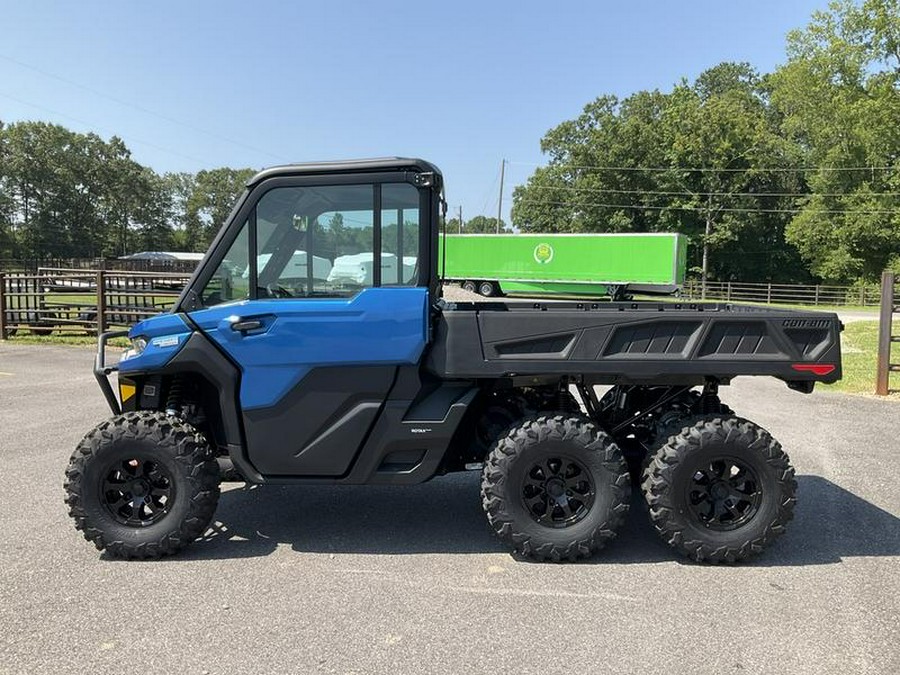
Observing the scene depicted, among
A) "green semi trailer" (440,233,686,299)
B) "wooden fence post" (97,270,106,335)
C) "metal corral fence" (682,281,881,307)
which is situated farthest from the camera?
"metal corral fence" (682,281,881,307)

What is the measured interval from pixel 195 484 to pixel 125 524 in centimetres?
50

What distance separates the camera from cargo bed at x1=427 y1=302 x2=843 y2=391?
12.2 ft

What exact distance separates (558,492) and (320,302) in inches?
70.7

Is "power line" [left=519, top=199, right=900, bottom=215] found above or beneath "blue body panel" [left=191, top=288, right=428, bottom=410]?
above

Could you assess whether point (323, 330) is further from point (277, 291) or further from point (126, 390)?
point (126, 390)

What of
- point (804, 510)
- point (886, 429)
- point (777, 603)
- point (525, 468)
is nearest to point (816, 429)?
point (886, 429)

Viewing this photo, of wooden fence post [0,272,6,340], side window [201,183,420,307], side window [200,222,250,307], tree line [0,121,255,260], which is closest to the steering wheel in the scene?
side window [201,183,420,307]

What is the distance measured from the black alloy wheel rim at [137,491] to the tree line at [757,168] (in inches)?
1341

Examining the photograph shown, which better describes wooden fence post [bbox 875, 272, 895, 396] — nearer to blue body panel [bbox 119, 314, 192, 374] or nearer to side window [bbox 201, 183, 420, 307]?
side window [bbox 201, 183, 420, 307]

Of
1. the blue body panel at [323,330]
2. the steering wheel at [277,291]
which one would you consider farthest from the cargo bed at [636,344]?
the steering wheel at [277,291]

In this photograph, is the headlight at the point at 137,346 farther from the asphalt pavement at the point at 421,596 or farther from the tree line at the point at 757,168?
the tree line at the point at 757,168

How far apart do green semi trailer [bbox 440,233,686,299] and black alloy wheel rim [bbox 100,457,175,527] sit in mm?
27167

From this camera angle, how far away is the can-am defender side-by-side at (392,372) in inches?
146

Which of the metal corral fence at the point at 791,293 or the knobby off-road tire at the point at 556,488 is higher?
the metal corral fence at the point at 791,293
